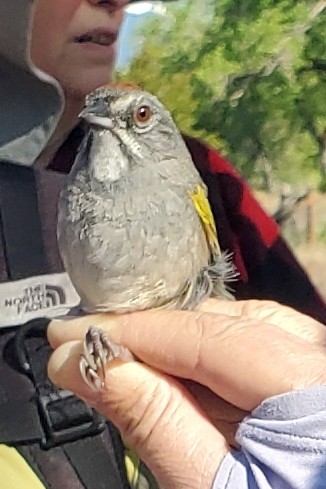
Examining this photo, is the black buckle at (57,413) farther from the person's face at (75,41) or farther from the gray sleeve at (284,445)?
the person's face at (75,41)

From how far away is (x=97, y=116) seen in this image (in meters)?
0.68

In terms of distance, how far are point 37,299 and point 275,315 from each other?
11.6 inches

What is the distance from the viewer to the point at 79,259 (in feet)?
2.25

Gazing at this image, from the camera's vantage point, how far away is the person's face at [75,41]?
3.77ft

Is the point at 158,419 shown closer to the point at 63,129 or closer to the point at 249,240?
the point at 249,240

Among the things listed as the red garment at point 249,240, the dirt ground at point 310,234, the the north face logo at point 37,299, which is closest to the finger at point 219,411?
the the north face logo at point 37,299

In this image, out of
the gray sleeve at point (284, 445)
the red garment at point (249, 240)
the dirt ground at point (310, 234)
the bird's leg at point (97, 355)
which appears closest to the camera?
the gray sleeve at point (284, 445)

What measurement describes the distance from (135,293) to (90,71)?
0.55m

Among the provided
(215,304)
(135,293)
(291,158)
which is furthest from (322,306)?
(135,293)

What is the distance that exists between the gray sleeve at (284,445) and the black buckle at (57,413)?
30 cm

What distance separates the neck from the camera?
44.2 inches

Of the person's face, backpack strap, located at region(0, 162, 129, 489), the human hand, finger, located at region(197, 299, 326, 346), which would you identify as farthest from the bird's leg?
the person's face

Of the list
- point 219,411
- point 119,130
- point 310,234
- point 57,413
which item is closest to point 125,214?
point 119,130

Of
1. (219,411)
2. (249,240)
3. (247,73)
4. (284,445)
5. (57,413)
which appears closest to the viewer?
(284,445)
